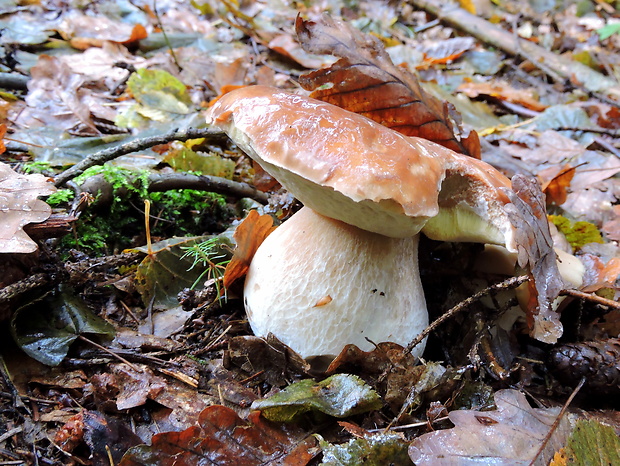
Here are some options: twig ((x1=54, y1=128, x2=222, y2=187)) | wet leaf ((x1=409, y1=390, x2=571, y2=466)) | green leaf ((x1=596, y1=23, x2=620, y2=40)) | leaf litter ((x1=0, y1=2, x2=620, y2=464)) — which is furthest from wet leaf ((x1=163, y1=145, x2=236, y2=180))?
green leaf ((x1=596, y1=23, x2=620, y2=40))

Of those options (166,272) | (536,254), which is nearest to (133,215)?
(166,272)

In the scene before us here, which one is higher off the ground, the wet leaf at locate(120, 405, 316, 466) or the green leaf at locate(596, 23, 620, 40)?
the green leaf at locate(596, 23, 620, 40)

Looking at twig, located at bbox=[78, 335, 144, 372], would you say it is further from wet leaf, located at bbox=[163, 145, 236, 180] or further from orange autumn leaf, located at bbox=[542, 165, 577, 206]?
orange autumn leaf, located at bbox=[542, 165, 577, 206]

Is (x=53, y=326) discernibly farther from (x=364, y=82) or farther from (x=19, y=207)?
(x=364, y=82)

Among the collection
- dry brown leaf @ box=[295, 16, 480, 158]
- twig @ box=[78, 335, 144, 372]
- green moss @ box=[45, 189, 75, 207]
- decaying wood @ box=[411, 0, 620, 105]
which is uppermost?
decaying wood @ box=[411, 0, 620, 105]

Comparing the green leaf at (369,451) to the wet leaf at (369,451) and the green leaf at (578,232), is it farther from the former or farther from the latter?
the green leaf at (578,232)
